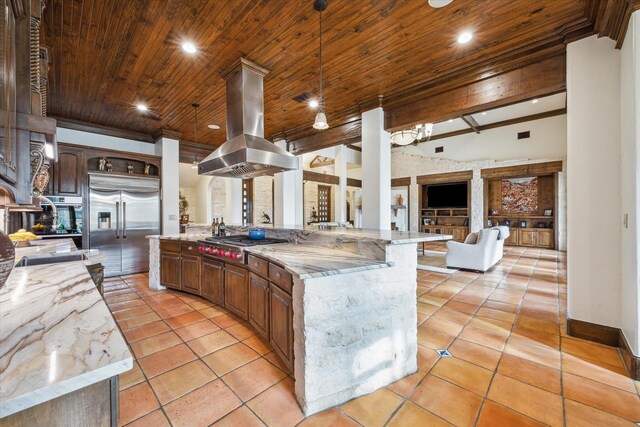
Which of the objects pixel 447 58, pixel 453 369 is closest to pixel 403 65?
pixel 447 58

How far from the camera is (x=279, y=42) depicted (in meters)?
2.60

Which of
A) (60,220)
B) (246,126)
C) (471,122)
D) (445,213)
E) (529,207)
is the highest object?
(471,122)

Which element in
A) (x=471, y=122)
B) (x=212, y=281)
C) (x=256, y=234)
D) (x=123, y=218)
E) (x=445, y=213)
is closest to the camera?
(x=212, y=281)

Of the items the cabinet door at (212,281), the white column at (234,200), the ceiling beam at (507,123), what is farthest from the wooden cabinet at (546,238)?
the cabinet door at (212,281)

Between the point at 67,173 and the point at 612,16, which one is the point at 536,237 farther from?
the point at 67,173

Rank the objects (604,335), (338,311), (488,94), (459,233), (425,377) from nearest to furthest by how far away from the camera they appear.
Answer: (338,311)
(425,377)
(604,335)
(488,94)
(459,233)

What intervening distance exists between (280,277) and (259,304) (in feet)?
1.82

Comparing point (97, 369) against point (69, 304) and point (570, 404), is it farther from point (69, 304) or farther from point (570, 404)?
point (570, 404)

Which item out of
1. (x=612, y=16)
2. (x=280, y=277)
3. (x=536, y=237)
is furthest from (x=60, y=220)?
(x=536, y=237)

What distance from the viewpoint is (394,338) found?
74.9 inches

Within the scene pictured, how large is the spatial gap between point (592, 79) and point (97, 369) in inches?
145

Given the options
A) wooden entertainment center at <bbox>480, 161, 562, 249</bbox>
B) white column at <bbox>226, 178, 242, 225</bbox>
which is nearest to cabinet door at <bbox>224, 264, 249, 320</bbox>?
white column at <bbox>226, 178, 242, 225</bbox>

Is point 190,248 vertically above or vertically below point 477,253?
above

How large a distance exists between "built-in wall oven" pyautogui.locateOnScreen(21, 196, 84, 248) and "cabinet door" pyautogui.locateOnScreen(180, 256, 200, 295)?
2.21 m
